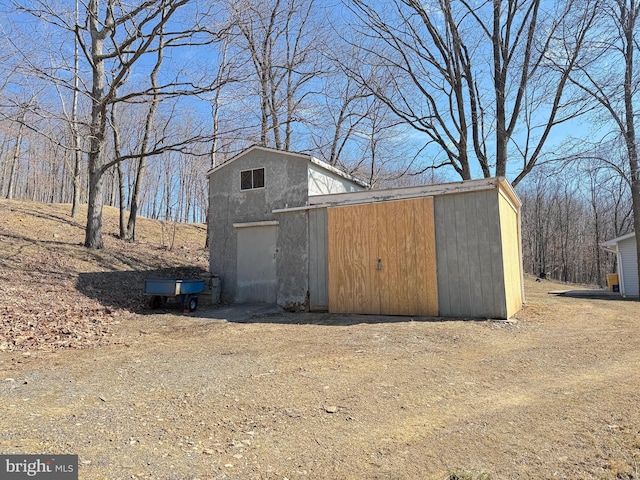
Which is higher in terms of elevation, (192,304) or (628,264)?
(628,264)

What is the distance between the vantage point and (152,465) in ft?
8.34

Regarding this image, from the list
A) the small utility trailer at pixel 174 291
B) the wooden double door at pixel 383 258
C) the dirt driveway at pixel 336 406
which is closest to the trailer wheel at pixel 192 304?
the small utility trailer at pixel 174 291

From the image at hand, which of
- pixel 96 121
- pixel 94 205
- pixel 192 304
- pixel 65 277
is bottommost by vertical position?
pixel 192 304

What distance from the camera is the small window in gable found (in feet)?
35.9

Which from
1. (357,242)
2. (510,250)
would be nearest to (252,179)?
(357,242)

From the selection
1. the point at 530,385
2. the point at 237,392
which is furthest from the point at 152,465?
the point at 530,385

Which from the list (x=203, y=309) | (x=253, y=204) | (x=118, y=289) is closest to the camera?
(x=203, y=309)

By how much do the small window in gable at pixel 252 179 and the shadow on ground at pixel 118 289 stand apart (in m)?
2.95

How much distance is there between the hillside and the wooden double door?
4.93m

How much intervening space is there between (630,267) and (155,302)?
1956 centimetres

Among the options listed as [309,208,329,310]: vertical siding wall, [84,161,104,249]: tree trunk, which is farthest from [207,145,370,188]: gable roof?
[84,161,104,249]: tree trunk

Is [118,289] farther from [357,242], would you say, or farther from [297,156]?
[357,242]

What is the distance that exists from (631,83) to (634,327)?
5049 mm

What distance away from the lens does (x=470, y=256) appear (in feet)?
26.0
